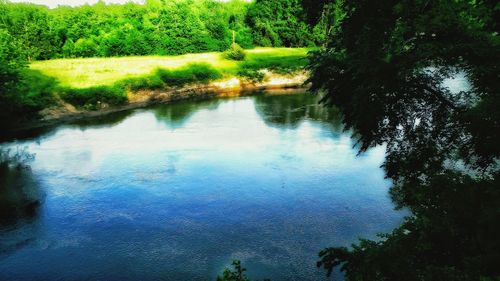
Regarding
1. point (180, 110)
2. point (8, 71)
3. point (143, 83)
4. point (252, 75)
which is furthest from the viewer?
point (252, 75)

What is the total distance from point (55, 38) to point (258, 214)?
52.4m

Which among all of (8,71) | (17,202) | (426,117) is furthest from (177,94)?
(426,117)

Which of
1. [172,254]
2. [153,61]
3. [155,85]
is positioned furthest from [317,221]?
[153,61]

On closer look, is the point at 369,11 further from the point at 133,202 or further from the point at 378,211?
the point at 133,202

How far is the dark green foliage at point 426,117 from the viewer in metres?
6.79

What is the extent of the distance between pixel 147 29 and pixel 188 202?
50.0m

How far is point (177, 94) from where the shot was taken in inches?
1847

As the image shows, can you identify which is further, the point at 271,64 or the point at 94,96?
the point at 271,64

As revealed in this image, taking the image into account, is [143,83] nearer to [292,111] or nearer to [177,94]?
[177,94]

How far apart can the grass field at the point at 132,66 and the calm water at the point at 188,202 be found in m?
11.8

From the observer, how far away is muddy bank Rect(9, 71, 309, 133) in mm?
35531

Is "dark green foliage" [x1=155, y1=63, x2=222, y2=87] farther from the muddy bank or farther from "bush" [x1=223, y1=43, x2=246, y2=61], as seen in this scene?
"bush" [x1=223, y1=43, x2=246, y2=61]

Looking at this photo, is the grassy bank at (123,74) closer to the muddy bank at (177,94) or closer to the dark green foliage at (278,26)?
the muddy bank at (177,94)

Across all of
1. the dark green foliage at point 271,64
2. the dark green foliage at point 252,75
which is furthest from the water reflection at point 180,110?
the dark green foliage at point 271,64
